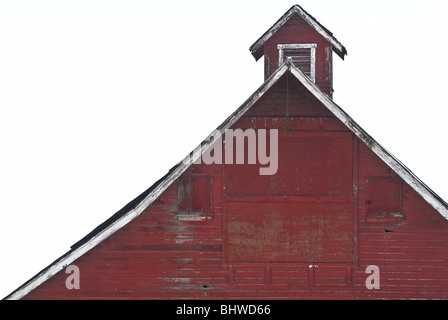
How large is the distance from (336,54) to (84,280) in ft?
31.3

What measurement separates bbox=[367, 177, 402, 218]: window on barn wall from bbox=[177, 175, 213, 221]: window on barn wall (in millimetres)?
3748

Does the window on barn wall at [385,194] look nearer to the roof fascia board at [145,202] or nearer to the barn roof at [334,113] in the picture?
the barn roof at [334,113]

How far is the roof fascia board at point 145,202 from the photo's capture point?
1648cm

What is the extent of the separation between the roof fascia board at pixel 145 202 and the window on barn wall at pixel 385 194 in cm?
334

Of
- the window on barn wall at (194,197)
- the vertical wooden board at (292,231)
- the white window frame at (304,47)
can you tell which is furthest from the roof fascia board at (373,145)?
the white window frame at (304,47)

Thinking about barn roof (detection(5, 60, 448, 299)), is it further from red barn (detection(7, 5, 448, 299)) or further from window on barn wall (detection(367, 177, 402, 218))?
window on barn wall (detection(367, 177, 402, 218))

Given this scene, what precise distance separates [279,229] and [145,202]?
3149 millimetres

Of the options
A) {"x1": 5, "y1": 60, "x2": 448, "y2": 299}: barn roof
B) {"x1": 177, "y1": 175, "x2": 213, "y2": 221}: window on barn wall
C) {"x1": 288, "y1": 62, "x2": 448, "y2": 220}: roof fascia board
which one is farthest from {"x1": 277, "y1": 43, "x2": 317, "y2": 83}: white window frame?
{"x1": 177, "y1": 175, "x2": 213, "y2": 221}: window on barn wall

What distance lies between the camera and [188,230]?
1738 cm

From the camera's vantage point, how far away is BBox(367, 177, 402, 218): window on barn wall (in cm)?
1728

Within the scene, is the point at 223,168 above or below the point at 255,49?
below

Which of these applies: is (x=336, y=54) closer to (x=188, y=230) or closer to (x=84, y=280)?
(x=188, y=230)

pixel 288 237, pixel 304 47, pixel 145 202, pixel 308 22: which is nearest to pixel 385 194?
pixel 288 237
